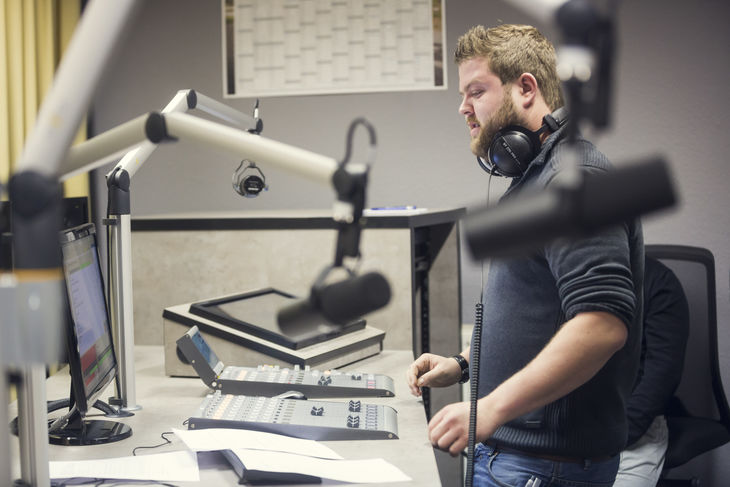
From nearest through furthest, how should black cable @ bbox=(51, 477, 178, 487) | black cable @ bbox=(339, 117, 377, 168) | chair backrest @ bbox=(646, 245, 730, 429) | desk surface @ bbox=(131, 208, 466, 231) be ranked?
black cable @ bbox=(339, 117, 377, 168) < black cable @ bbox=(51, 477, 178, 487) < desk surface @ bbox=(131, 208, 466, 231) < chair backrest @ bbox=(646, 245, 730, 429)

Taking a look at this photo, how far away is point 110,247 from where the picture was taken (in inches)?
60.7

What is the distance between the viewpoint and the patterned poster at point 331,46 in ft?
9.00

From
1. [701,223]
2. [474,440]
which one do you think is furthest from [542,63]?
[701,223]

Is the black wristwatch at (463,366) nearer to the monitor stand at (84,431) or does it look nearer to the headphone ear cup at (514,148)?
the headphone ear cup at (514,148)

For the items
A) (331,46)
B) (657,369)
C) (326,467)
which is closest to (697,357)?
(657,369)

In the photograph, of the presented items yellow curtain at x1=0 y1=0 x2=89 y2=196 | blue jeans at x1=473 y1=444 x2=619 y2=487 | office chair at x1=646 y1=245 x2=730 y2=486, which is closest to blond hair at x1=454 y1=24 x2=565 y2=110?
blue jeans at x1=473 y1=444 x2=619 y2=487

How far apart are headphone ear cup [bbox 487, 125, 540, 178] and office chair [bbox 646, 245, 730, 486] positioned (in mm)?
1187

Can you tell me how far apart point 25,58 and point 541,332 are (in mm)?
2073

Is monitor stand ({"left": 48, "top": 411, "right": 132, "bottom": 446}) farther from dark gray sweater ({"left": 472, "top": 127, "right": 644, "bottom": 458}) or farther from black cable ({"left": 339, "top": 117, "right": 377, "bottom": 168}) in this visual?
black cable ({"left": 339, "top": 117, "right": 377, "bottom": 168})

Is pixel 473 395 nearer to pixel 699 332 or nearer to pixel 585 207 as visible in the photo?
pixel 585 207

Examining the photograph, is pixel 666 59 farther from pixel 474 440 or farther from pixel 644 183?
pixel 644 183

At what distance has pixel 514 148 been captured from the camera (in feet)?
4.60

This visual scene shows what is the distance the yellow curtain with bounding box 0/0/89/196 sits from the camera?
2348 mm

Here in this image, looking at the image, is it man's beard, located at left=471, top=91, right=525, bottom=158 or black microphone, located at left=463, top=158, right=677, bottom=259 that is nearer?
black microphone, located at left=463, top=158, right=677, bottom=259
